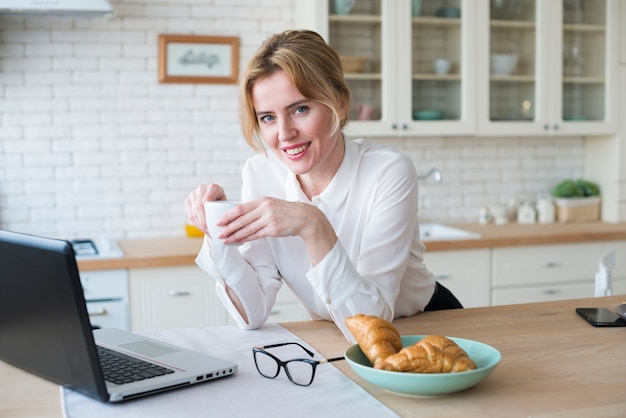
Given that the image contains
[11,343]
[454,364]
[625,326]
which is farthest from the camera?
[625,326]

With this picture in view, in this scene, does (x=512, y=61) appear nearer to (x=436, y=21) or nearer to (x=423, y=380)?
(x=436, y=21)

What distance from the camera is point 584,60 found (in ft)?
14.0

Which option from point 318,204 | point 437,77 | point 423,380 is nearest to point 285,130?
point 318,204

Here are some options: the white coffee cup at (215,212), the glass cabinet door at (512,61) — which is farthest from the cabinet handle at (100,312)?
the glass cabinet door at (512,61)

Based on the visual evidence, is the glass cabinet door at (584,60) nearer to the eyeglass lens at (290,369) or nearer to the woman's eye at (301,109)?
the woman's eye at (301,109)

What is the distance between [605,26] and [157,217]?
106 inches

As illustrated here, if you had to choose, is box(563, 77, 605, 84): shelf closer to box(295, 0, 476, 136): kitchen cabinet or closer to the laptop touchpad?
box(295, 0, 476, 136): kitchen cabinet

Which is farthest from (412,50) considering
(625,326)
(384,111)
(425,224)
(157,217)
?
(625,326)

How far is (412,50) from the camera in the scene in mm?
3982

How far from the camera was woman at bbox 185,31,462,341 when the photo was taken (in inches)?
66.4

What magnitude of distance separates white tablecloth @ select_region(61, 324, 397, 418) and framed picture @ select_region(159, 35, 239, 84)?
2631 millimetres

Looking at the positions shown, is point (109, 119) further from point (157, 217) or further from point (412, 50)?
point (412, 50)

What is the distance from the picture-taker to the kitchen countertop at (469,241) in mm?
3305

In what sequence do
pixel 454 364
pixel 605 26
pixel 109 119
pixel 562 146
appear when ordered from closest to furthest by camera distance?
pixel 454 364
pixel 109 119
pixel 605 26
pixel 562 146
